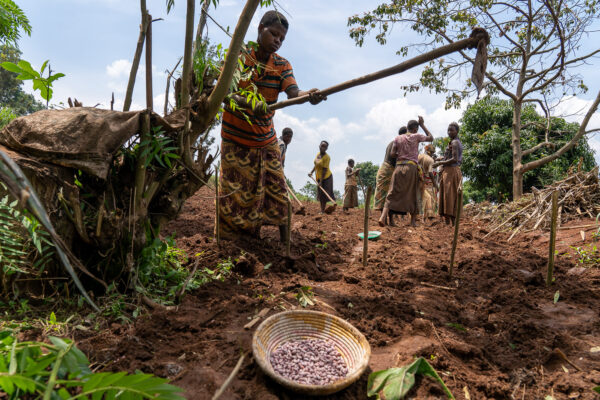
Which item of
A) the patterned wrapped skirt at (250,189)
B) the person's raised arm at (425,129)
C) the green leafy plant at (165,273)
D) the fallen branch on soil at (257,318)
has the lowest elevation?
the fallen branch on soil at (257,318)

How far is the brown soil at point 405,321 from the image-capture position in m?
1.57

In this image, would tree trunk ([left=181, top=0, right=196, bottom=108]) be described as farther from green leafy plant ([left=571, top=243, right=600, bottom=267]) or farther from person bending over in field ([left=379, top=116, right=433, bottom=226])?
person bending over in field ([left=379, top=116, right=433, bottom=226])

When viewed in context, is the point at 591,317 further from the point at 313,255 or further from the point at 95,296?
the point at 95,296

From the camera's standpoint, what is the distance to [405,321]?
211 cm

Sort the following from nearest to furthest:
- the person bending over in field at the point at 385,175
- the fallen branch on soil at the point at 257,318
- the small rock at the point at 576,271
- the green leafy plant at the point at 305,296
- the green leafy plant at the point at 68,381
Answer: the green leafy plant at the point at 68,381 → the fallen branch on soil at the point at 257,318 → the green leafy plant at the point at 305,296 → the small rock at the point at 576,271 → the person bending over in field at the point at 385,175

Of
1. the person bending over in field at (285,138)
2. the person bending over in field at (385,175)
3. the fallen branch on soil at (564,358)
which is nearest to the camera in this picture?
the fallen branch on soil at (564,358)

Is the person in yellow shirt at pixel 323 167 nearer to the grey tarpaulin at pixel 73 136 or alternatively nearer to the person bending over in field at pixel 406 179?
the person bending over in field at pixel 406 179

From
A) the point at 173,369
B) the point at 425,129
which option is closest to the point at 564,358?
the point at 173,369

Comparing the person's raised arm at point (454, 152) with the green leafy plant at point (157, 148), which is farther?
the person's raised arm at point (454, 152)

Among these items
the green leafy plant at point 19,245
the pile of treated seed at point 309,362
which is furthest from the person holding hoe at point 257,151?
the pile of treated seed at point 309,362

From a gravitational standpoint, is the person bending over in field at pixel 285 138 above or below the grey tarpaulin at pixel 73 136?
above

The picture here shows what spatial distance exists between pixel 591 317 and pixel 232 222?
111 inches

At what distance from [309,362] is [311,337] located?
0.22 m

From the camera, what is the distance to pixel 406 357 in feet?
5.67
